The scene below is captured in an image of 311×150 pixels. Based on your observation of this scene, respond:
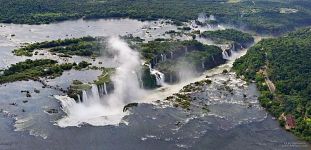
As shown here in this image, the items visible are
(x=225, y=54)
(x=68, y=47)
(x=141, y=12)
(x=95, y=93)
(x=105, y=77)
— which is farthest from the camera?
(x=141, y=12)

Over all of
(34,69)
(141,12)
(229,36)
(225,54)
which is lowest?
(225,54)

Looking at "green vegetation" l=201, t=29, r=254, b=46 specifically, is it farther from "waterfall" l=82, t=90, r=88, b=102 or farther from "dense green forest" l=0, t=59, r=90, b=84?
"waterfall" l=82, t=90, r=88, b=102

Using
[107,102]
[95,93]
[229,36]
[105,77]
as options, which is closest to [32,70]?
[105,77]

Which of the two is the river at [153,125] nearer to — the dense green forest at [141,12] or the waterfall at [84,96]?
the waterfall at [84,96]

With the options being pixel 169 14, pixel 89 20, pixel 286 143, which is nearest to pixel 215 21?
pixel 169 14

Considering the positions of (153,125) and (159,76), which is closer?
(153,125)

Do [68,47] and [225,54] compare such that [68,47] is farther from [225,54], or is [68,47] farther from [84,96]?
[225,54]
